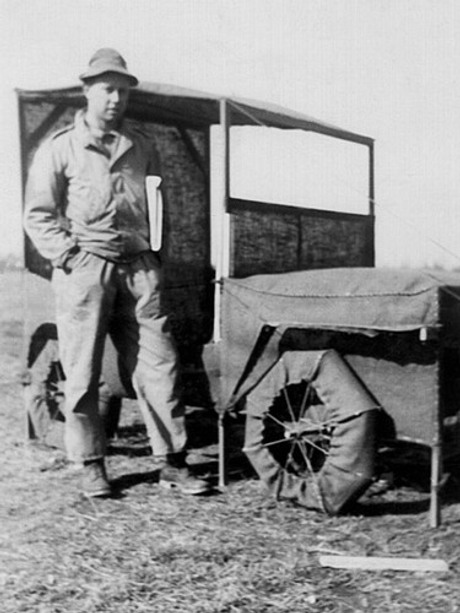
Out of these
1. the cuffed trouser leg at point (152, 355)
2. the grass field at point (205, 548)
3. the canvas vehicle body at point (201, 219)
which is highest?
the canvas vehicle body at point (201, 219)

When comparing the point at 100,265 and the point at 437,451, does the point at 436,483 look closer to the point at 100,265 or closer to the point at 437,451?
the point at 437,451

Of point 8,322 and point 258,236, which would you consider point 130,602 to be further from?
point 8,322

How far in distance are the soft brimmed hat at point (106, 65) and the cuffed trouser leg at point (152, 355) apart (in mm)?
1034

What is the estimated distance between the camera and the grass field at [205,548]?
315 cm

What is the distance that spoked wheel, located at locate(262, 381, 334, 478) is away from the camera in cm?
434

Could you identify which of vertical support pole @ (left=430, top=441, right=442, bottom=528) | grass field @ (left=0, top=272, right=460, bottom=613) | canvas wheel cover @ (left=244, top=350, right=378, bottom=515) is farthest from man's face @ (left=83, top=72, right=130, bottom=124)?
vertical support pole @ (left=430, top=441, right=442, bottom=528)

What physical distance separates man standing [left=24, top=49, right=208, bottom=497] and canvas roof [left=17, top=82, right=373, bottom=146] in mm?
357

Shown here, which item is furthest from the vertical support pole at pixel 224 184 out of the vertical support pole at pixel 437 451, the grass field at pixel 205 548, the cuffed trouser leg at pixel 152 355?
the vertical support pole at pixel 437 451

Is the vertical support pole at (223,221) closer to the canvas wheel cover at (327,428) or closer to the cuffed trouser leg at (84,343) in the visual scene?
the canvas wheel cover at (327,428)

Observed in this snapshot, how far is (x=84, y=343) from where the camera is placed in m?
4.65

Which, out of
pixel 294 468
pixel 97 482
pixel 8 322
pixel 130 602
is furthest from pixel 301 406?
pixel 8 322

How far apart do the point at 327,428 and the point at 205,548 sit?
2.96ft

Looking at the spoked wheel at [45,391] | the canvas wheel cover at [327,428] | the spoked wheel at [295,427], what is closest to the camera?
the canvas wheel cover at [327,428]

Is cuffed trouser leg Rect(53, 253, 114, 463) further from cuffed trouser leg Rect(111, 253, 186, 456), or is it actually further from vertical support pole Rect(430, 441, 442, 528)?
vertical support pole Rect(430, 441, 442, 528)
